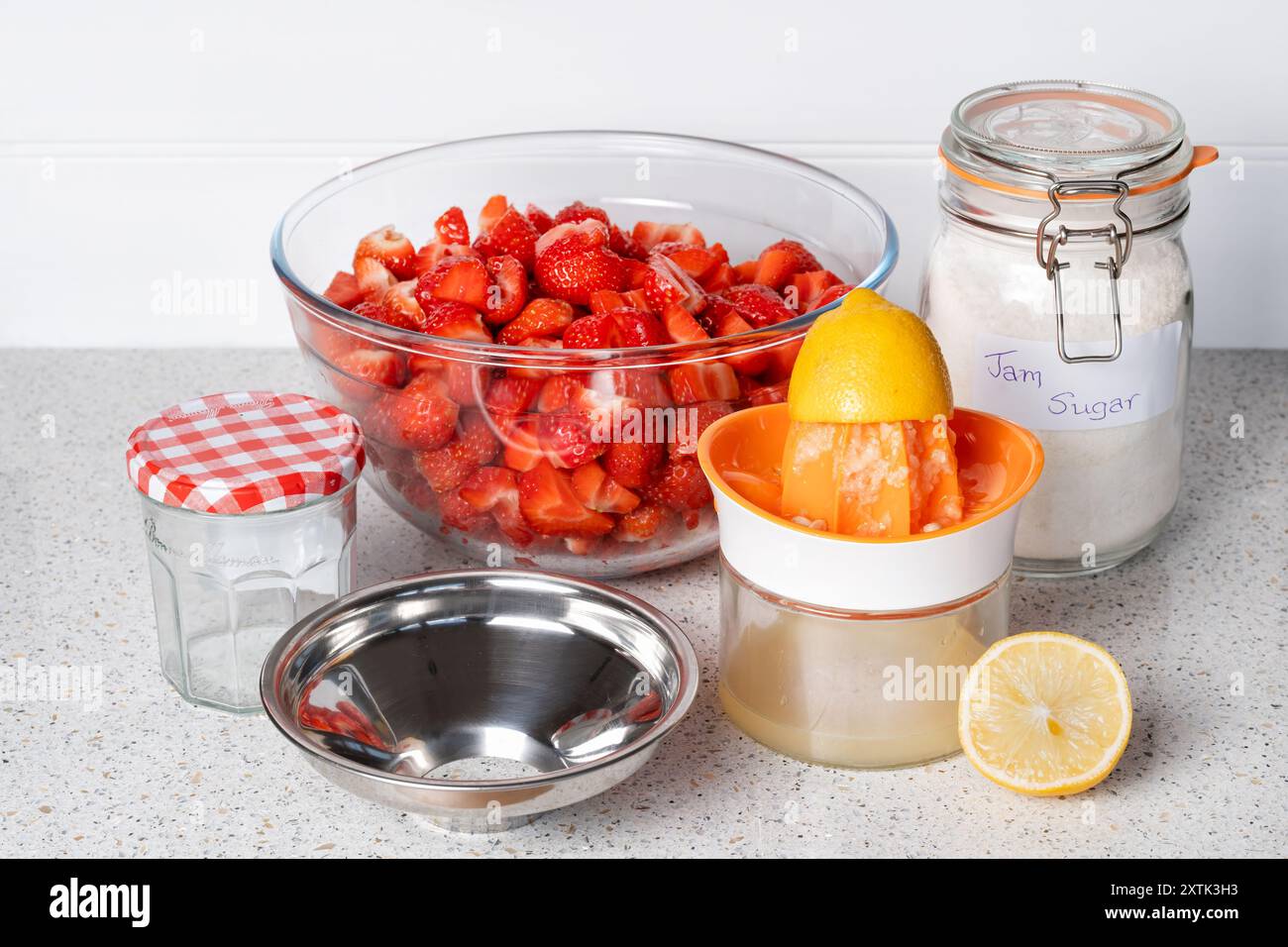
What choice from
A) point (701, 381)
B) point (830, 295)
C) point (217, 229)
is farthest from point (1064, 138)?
point (217, 229)

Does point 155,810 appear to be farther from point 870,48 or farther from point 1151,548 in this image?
point 870,48

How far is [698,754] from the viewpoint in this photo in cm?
87

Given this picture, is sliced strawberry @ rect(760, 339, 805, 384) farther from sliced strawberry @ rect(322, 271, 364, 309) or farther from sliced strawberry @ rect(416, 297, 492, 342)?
sliced strawberry @ rect(322, 271, 364, 309)

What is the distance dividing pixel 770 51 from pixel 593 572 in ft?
1.81

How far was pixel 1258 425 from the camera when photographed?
1262mm

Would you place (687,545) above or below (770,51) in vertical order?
below

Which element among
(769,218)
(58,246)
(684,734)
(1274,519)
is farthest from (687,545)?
(58,246)

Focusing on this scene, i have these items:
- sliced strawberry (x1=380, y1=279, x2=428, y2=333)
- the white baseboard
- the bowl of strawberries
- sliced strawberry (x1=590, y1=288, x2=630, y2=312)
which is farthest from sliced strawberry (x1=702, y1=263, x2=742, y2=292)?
the white baseboard

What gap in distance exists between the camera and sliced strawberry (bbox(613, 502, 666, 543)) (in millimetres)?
984

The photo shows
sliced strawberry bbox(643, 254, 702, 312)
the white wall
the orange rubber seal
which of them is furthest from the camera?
the white wall

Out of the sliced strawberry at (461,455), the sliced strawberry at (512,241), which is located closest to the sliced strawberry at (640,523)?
the sliced strawberry at (461,455)

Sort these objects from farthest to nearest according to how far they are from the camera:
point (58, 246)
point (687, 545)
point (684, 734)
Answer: point (58, 246), point (687, 545), point (684, 734)

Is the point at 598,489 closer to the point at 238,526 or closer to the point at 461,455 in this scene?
the point at 461,455

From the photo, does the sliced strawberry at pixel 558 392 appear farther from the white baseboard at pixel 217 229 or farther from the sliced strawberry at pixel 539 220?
the white baseboard at pixel 217 229
